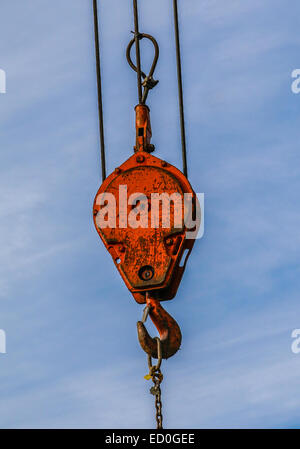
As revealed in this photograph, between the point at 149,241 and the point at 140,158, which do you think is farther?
the point at 140,158

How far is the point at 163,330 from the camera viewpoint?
10.5 m

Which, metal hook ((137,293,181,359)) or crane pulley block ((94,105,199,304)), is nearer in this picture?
metal hook ((137,293,181,359))

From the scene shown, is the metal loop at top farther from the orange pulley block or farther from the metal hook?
the metal hook

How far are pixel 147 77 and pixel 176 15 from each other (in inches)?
33.8

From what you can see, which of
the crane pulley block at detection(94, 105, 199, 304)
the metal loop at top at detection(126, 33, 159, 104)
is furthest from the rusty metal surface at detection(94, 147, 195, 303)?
the metal loop at top at detection(126, 33, 159, 104)

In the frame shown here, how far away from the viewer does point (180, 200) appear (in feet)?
35.9

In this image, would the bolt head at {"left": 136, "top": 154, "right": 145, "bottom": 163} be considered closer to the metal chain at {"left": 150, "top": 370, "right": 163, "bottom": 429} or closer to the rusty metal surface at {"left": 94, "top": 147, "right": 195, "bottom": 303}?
the rusty metal surface at {"left": 94, "top": 147, "right": 195, "bottom": 303}

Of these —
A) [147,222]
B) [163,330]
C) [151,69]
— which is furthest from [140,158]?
[163,330]

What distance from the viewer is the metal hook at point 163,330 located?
1032cm

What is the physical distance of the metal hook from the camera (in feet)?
33.9

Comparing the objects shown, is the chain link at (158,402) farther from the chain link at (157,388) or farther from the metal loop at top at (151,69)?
the metal loop at top at (151,69)

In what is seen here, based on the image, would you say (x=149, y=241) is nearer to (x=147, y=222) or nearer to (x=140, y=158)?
(x=147, y=222)

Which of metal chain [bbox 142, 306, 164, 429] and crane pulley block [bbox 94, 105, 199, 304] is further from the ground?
crane pulley block [bbox 94, 105, 199, 304]

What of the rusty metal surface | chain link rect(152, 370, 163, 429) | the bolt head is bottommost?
chain link rect(152, 370, 163, 429)
